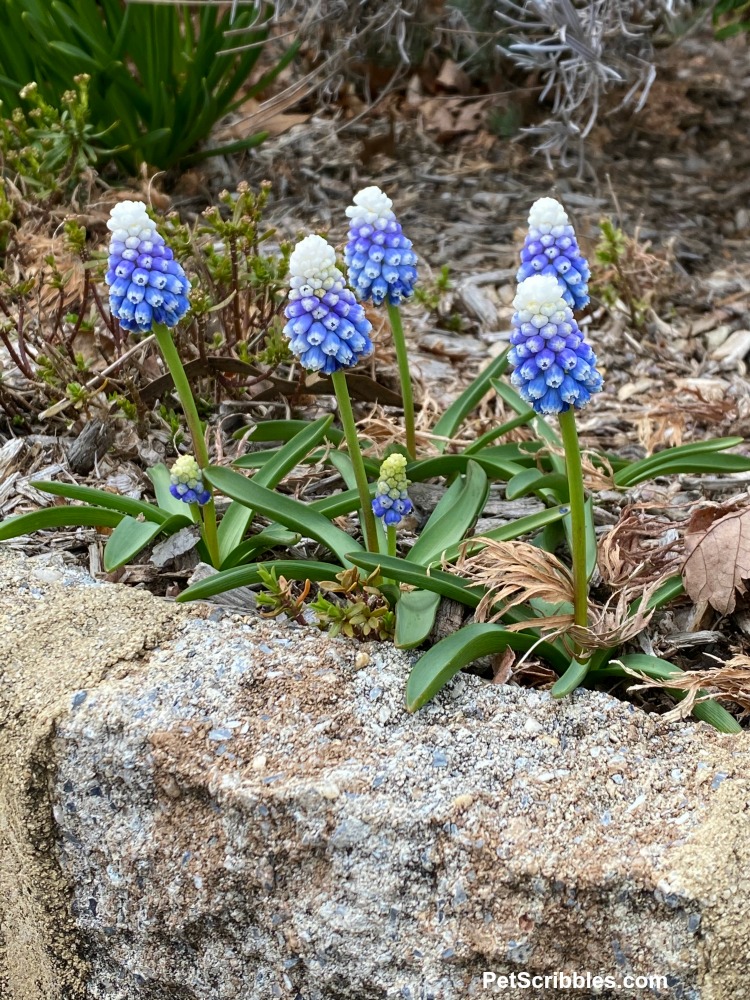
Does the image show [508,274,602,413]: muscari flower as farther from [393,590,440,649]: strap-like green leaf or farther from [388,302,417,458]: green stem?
[388,302,417,458]: green stem

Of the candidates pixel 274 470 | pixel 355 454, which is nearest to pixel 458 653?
pixel 355 454

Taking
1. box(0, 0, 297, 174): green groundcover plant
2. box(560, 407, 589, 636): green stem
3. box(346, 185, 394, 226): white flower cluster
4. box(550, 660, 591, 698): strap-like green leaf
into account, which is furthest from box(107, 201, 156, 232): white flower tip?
box(0, 0, 297, 174): green groundcover plant

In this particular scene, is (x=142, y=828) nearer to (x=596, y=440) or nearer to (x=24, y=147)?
(x=596, y=440)

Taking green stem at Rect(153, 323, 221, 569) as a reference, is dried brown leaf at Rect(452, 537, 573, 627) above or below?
below

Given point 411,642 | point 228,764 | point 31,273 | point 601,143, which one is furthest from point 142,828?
point 601,143

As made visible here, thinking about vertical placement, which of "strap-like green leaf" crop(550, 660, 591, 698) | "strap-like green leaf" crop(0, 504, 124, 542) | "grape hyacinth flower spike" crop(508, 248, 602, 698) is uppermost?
"grape hyacinth flower spike" crop(508, 248, 602, 698)

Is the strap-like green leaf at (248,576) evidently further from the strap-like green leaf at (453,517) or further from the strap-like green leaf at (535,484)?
the strap-like green leaf at (535,484)

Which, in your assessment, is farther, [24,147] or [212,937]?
[24,147]

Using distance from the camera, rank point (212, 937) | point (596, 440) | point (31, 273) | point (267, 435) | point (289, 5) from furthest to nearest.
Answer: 1. point (289, 5)
2. point (31, 273)
3. point (596, 440)
4. point (267, 435)
5. point (212, 937)
